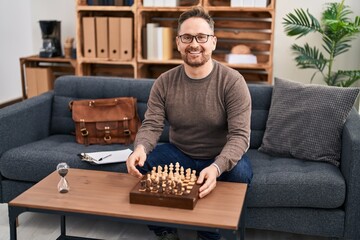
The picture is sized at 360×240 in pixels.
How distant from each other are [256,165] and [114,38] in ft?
6.42

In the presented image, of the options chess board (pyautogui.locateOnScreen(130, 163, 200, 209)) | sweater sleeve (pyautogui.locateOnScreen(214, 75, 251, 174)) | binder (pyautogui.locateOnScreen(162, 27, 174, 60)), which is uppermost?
binder (pyautogui.locateOnScreen(162, 27, 174, 60))

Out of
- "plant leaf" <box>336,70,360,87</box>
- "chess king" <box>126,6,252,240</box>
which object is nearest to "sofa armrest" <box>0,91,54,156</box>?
"chess king" <box>126,6,252,240</box>

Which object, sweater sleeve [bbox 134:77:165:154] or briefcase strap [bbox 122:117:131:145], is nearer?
sweater sleeve [bbox 134:77:165:154]

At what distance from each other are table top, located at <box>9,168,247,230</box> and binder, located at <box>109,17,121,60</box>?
6.80 ft

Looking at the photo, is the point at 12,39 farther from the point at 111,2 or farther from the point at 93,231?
the point at 93,231

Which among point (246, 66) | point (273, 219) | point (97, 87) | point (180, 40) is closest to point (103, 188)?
point (180, 40)

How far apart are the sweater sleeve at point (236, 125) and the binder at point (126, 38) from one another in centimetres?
185

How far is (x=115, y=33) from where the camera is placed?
3.85 meters

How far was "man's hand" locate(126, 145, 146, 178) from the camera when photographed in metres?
1.92

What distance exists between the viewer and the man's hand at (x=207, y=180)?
1743mm

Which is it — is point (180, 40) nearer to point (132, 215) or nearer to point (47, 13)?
point (132, 215)

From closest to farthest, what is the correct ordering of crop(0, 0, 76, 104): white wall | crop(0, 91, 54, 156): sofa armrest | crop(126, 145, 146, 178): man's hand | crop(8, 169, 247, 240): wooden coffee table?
crop(8, 169, 247, 240): wooden coffee table
crop(126, 145, 146, 178): man's hand
crop(0, 91, 54, 156): sofa armrest
crop(0, 0, 76, 104): white wall

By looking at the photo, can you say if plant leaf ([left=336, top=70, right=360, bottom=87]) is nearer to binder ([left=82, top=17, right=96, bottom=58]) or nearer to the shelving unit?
the shelving unit

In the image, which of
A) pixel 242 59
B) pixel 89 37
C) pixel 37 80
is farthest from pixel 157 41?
pixel 37 80
